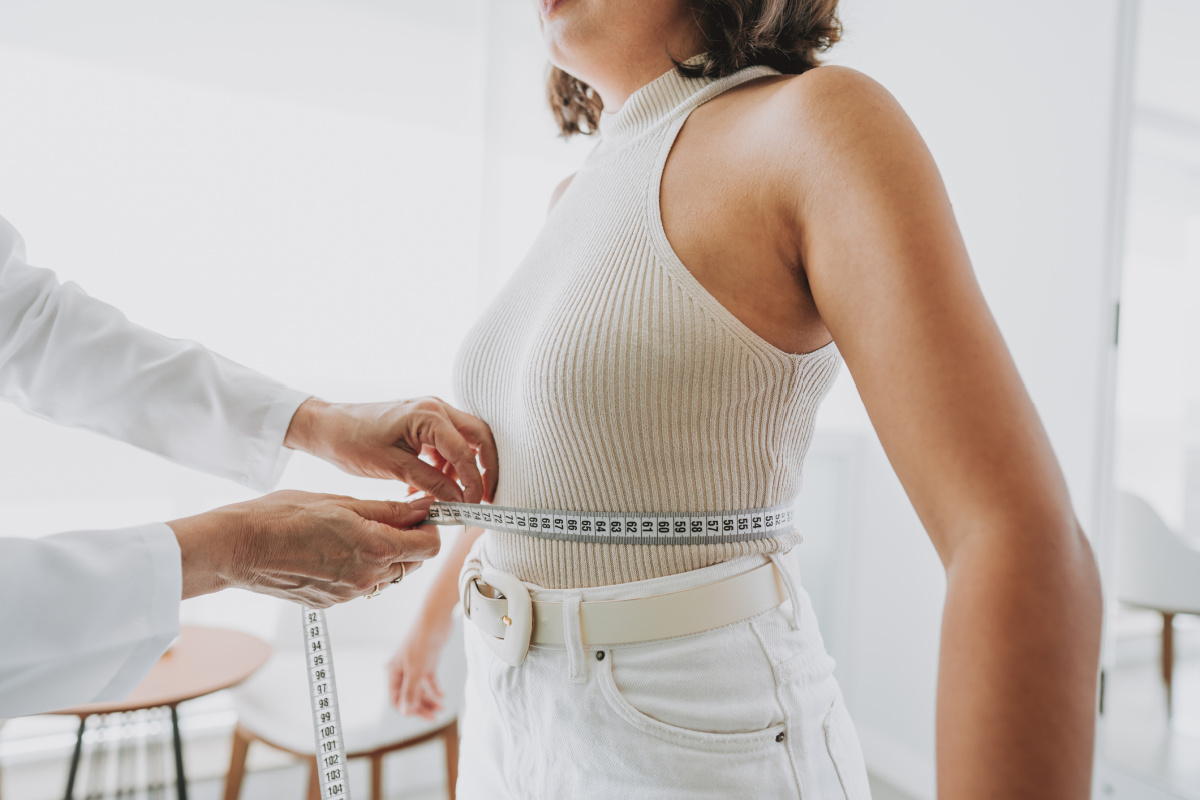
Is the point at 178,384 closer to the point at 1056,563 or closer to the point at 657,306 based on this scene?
the point at 657,306

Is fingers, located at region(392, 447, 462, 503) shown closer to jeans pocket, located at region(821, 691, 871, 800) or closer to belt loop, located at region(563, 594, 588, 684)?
belt loop, located at region(563, 594, 588, 684)

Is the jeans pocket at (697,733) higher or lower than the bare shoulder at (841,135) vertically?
lower

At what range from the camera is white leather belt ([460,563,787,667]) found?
746 mm

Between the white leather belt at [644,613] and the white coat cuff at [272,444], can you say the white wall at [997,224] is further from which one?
the white coat cuff at [272,444]

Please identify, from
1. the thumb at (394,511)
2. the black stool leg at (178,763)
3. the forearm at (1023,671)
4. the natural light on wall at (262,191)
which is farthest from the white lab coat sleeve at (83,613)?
the natural light on wall at (262,191)

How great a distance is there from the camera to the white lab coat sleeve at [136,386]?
1.13 meters

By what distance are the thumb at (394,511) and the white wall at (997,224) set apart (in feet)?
7.58

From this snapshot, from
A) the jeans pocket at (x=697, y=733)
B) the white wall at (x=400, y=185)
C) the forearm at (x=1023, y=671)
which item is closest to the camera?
the forearm at (x=1023, y=671)

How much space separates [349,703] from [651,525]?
198cm

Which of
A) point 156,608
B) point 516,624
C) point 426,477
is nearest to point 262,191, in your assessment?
point 426,477

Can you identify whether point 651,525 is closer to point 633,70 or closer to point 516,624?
point 516,624

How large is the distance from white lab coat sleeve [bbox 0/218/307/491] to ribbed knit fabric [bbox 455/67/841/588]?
1.62ft

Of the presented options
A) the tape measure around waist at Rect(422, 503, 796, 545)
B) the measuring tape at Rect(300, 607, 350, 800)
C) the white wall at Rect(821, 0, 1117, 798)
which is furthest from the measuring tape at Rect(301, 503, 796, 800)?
the white wall at Rect(821, 0, 1117, 798)

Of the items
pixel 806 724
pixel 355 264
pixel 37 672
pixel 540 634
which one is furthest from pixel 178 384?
pixel 355 264
